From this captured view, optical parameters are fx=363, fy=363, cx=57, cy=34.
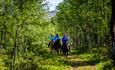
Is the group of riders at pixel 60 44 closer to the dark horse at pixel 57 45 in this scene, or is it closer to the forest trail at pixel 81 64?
the dark horse at pixel 57 45

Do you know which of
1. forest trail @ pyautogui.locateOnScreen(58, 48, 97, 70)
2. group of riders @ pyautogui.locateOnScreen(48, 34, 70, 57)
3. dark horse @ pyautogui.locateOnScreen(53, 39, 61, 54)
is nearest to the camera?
forest trail @ pyautogui.locateOnScreen(58, 48, 97, 70)

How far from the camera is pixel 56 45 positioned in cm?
3819

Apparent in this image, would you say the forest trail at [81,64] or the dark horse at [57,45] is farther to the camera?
the dark horse at [57,45]

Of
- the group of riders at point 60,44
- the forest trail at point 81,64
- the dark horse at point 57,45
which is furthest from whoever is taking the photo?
the dark horse at point 57,45

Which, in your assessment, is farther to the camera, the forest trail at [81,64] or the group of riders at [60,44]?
the group of riders at [60,44]

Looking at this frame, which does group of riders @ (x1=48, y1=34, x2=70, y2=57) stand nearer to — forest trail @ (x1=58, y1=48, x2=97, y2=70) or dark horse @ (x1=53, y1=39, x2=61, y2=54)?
dark horse @ (x1=53, y1=39, x2=61, y2=54)

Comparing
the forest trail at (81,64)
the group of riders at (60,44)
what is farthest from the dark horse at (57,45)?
the forest trail at (81,64)

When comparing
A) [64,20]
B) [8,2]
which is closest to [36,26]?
[8,2]

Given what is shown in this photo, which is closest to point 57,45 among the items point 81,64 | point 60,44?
point 60,44

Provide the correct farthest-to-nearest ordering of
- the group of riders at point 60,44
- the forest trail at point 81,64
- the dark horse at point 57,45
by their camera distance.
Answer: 1. the dark horse at point 57,45
2. the group of riders at point 60,44
3. the forest trail at point 81,64

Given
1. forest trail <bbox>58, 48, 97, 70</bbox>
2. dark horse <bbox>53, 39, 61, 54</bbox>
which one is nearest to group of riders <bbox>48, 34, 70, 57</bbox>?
dark horse <bbox>53, 39, 61, 54</bbox>

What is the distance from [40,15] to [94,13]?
1702cm

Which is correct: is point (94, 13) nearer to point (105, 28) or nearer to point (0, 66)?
point (105, 28)

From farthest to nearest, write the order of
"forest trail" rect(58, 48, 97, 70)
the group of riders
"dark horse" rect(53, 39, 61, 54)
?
1. "dark horse" rect(53, 39, 61, 54)
2. the group of riders
3. "forest trail" rect(58, 48, 97, 70)
